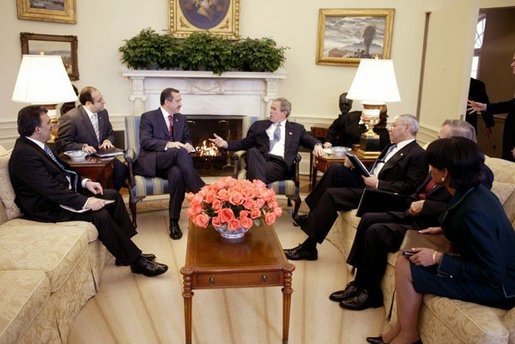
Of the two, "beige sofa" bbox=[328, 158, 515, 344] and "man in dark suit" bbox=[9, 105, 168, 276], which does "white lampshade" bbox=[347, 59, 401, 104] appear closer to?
"beige sofa" bbox=[328, 158, 515, 344]

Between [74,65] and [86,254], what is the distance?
132 inches

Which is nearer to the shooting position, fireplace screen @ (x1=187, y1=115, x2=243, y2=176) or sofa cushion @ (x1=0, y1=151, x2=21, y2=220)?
sofa cushion @ (x1=0, y1=151, x2=21, y2=220)

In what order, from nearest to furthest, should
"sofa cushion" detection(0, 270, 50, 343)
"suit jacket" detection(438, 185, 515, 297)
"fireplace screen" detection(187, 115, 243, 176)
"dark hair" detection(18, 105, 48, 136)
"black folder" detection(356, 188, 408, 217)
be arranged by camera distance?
"sofa cushion" detection(0, 270, 50, 343)
"suit jacket" detection(438, 185, 515, 297)
"dark hair" detection(18, 105, 48, 136)
"black folder" detection(356, 188, 408, 217)
"fireplace screen" detection(187, 115, 243, 176)

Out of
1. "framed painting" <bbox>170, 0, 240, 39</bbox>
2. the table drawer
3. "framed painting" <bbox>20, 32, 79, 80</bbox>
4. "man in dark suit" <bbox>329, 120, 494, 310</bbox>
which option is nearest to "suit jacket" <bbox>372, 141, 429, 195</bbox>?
"man in dark suit" <bbox>329, 120, 494, 310</bbox>

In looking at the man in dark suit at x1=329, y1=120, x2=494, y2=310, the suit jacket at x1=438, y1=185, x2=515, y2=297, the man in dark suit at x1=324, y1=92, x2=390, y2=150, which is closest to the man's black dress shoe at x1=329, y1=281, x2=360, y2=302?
the man in dark suit at x1=329, y1=120, x2=494, y2=310

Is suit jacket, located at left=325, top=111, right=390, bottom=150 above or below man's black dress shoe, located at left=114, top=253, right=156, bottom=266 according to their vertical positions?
above

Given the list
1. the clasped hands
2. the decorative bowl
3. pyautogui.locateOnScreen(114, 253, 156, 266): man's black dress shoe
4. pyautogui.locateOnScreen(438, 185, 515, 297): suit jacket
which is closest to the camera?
pyautogui.locateOnScreen(438, 185, 515, 297): suit jacket

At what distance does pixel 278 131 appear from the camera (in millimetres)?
4621

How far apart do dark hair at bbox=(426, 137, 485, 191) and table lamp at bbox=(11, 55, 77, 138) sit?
3.10 metres

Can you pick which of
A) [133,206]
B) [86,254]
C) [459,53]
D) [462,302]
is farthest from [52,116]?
[459,53]

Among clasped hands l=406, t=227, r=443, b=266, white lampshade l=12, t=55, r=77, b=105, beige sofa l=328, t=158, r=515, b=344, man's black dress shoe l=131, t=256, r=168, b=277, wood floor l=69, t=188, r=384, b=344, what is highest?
white lampshade l=12, t=55, r=77, b=105

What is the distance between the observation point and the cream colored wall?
5.67m

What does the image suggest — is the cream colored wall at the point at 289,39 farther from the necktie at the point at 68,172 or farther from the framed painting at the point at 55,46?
the necktie at the point at 68,172

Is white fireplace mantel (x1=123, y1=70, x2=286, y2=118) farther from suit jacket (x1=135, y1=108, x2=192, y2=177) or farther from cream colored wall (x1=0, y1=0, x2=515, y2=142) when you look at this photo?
suit jacket (x1=135, y1=108, x2=192, y2=177)
